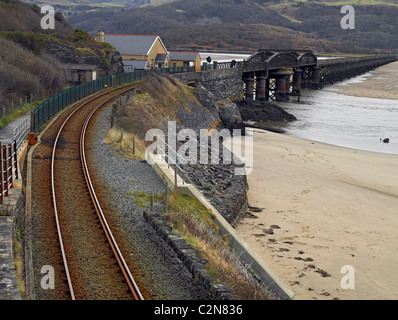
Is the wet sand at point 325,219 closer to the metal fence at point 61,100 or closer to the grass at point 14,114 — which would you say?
the metal fence at point 61,100

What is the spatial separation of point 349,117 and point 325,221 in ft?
132

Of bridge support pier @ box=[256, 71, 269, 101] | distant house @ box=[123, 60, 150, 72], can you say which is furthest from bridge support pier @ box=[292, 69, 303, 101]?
distant house @ box=[123, 60, 150, 72]

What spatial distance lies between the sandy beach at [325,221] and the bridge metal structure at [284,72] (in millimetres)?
34036

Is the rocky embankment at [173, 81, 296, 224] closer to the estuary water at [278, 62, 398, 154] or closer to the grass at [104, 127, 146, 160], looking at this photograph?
the grass at [104, 127, 146, 160]

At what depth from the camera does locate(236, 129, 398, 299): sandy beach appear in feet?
59.8

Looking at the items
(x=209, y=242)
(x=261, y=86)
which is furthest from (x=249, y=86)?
(x=209, y=242)

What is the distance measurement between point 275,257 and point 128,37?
61760 mm

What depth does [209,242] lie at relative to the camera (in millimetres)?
16625

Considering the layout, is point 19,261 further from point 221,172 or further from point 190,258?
point 221,172

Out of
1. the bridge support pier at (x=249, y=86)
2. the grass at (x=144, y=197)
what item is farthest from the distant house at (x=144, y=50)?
the grass at (x=144, y=197)

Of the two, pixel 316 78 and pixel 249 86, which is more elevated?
pixel 316 78

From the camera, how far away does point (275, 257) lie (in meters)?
19.7

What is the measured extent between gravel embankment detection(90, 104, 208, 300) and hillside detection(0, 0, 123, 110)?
1272 centimetres
